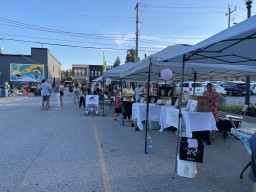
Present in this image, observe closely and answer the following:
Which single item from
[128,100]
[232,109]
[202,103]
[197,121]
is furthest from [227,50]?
[232,109]

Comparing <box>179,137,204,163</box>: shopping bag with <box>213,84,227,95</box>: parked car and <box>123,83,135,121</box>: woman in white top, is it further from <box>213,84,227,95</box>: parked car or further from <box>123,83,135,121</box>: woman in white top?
<box>213,84,227,95</box>: parked car

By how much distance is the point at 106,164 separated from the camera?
538 centimetres

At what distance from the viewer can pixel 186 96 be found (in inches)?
370

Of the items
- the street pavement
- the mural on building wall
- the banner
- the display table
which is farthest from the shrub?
the mural on building wall

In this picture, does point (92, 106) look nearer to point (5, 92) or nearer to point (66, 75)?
point (5, 92)

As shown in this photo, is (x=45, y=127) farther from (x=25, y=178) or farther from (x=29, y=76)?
(x=29, y=76)

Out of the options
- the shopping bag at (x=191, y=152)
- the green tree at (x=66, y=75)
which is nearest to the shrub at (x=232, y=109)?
the shopping bag at (x=191, y=152)

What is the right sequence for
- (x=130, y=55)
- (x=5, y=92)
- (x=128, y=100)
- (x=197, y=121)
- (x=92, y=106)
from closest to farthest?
→ (x=197, y=121) < (x=128, y=100) < (x=92, y=106) < (x=5, y=92) < (x=130, y=55)

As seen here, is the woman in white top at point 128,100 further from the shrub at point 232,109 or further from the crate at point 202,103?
the shrub at point 232,109

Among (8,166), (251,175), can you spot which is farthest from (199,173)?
(8,166)

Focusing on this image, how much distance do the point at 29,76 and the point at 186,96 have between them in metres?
44.5

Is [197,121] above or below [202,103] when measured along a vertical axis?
below

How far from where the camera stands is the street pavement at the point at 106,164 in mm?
4332

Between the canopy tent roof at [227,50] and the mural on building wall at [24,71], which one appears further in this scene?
the mural on building wall at [24,71]
